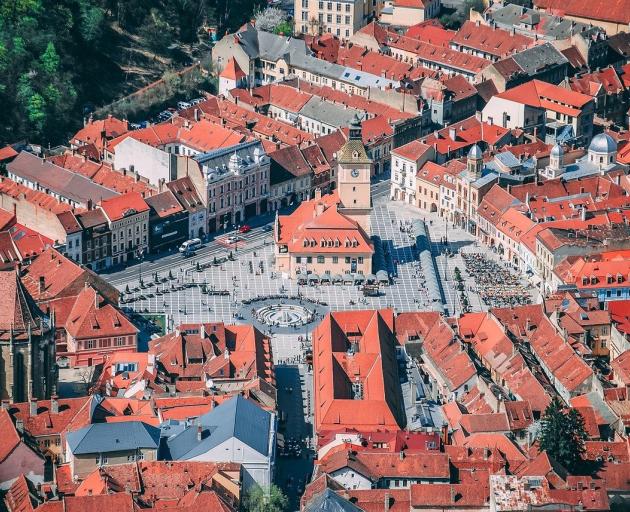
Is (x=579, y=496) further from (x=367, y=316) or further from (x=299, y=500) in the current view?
(x=367, y=316)

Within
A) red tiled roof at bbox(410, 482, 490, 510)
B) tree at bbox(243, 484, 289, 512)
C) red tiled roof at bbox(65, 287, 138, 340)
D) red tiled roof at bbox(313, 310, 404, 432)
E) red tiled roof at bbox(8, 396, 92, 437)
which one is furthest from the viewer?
red tiled roof at bbox(65, 287, 138, 340)

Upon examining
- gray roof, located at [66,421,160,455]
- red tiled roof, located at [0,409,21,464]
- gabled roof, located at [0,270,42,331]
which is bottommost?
red tiled roof, located at [0,409,21,464]

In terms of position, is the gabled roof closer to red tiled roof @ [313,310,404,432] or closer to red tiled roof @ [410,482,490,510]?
red tiled roof @ [313,310,404,432]

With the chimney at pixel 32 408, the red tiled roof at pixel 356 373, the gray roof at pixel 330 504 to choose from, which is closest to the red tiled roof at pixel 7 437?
the chimney at pixel 32 408

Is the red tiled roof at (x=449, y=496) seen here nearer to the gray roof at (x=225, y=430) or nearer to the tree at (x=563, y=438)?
the tree at (x=563, y=438)

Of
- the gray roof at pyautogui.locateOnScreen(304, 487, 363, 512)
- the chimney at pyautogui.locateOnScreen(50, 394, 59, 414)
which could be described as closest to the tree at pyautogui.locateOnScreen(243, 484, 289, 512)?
the gray roof at pyautogui.locateOnScreen(304, 487, 363, 512)

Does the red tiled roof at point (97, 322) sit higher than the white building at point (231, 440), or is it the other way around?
the white building at point (231, 440)

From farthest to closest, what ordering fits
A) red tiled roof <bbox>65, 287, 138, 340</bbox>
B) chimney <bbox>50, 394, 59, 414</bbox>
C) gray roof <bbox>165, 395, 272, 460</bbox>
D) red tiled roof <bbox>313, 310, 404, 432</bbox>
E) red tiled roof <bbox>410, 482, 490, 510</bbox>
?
red tiled roof <bbox>65, 287, 138, 340</bbox> < red tiled roof <bbox>313, 310, 404, 432</bbox> < chimney <bbox>50, 394, 59, 414</bbox> < gray roof <bbox>165, 395, 272, 460</bbox> < red tiled roof <bbox>410, 482, 490, 510</bbox>
